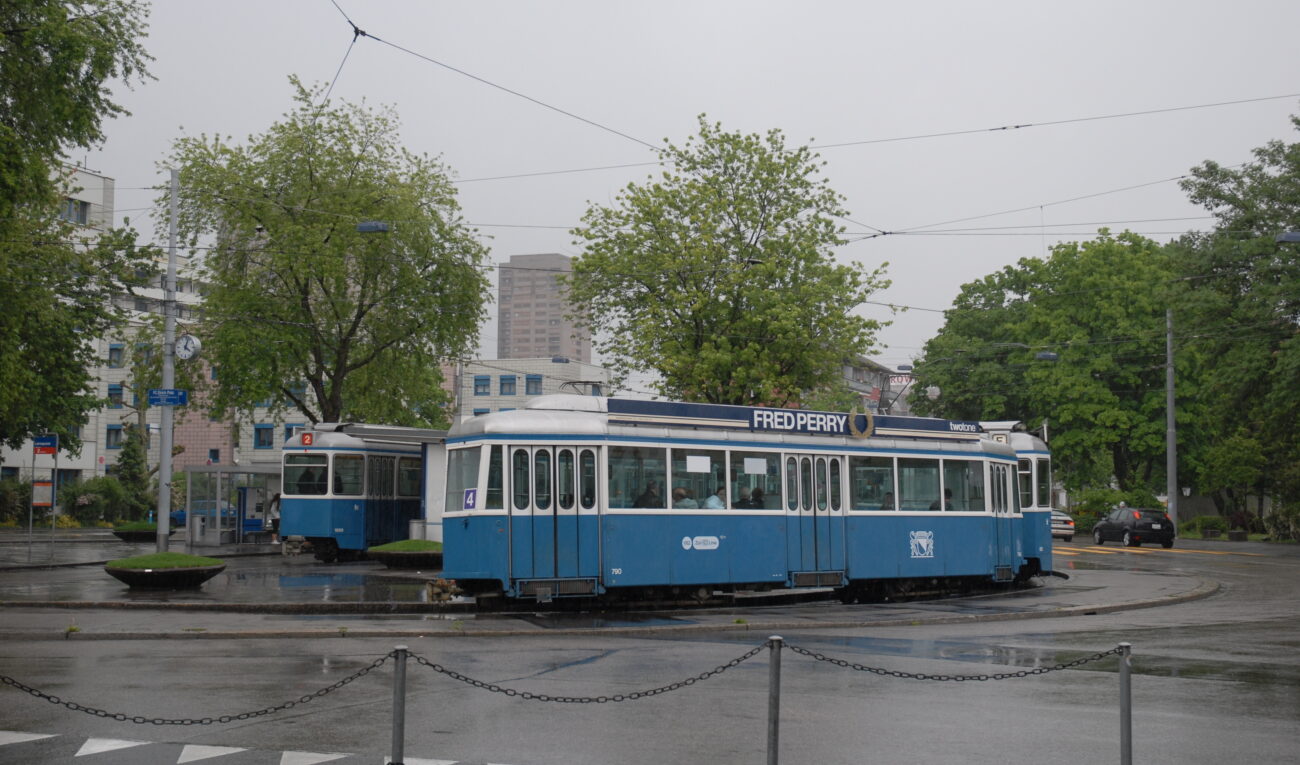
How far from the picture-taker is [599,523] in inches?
820

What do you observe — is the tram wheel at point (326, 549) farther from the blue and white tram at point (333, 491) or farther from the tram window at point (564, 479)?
the tram window at point (564, 479)

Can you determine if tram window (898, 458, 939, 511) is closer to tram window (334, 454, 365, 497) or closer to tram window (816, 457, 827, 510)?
tram window (816, 457, 827, 510)

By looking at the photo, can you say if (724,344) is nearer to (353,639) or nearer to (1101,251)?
(353,639)

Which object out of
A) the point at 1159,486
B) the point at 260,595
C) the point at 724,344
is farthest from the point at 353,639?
the point at 1159,486

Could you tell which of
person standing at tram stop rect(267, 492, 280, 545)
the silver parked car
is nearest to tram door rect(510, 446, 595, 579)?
person standing at tram stop rect(267, 492, 280, 545)

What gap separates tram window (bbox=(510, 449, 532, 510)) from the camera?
20.4 metres

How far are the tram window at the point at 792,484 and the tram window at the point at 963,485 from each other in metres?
3.73

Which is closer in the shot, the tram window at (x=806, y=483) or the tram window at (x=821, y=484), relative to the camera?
the tram window at (x=806, y=483)

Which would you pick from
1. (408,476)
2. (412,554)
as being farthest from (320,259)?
(412,554)

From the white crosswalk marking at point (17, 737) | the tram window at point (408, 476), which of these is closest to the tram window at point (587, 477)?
the white crosswalk marking at point (17, 737)

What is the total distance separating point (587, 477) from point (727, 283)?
1804 centimetres

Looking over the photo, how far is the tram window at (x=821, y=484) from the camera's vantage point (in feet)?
77.5

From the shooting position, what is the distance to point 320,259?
40.4m

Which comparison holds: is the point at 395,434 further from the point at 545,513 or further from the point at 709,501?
the point at 545,513
